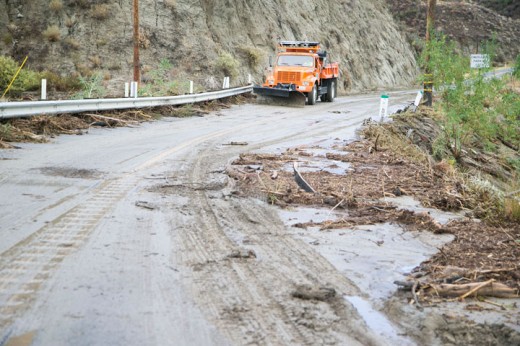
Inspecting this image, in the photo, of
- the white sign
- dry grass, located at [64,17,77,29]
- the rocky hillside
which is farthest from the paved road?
the rocky hillside

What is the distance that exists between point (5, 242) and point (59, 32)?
96.0 feet

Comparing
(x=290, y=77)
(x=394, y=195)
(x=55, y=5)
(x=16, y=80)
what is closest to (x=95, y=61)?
(x=55, y=5)

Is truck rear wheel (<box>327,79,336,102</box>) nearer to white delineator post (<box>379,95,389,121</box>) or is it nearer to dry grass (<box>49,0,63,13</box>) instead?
white delineator post (<box>379,95,389,121</box>)

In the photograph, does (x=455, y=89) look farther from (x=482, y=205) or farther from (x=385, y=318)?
(x=385, y=318)

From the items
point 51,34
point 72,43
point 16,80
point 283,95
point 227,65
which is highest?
point 51,34

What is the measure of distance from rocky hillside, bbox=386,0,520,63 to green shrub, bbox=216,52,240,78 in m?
37.6

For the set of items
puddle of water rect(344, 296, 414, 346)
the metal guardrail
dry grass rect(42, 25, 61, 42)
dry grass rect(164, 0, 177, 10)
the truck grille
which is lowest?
puddle of water rect(344, 296, 414, 346)

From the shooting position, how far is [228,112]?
24.0m

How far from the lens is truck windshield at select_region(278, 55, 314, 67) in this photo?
93.4 feet

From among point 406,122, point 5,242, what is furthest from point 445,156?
point 5,242

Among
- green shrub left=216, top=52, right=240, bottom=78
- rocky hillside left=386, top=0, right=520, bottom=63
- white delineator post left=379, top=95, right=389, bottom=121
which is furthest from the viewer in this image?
rocky hillside left=386, top=0, right=520, bottom=63

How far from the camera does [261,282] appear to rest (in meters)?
5.00

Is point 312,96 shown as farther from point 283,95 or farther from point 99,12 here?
point 99,12

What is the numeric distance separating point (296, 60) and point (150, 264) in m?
24.2
